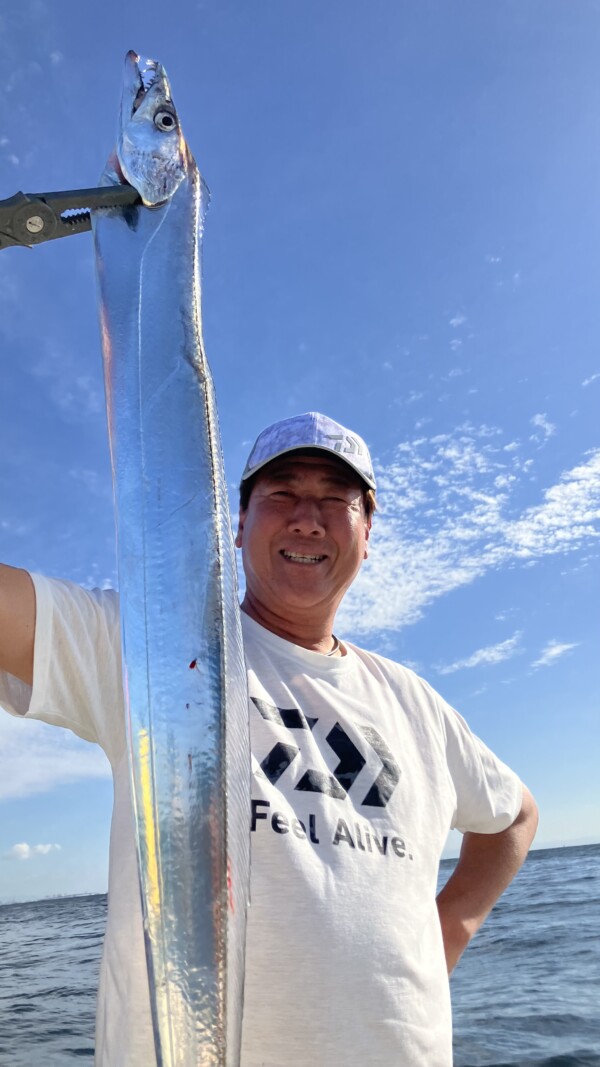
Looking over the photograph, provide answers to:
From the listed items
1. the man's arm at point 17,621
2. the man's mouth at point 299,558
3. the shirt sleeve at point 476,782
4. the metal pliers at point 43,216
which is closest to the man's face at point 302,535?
the man's mouth at point 299,558

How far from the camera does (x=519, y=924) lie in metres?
18.3

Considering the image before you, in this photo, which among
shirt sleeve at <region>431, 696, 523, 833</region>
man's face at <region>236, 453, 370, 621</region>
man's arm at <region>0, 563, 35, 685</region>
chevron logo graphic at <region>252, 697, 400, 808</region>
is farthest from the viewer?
shirt sleeve at <region>431, 696, 523, 833</region>

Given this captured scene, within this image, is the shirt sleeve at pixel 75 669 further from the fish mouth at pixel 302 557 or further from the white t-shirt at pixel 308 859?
the fish mouth at pixel 302 557

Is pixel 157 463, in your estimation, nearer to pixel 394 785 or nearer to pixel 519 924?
pixel 394 785

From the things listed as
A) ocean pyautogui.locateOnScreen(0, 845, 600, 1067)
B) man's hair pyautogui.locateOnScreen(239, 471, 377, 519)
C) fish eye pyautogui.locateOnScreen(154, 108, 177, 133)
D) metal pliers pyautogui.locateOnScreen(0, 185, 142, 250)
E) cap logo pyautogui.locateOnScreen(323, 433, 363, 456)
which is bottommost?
ocean pyautogui.locateOnScreen(0, 845, 600, 1067)

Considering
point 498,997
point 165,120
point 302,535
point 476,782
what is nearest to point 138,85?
point 165,120

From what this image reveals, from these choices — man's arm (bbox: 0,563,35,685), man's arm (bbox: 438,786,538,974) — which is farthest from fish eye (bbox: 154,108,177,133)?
man's arm (bbox: 438,786,538,974)

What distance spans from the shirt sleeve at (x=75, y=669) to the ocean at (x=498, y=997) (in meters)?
1.25

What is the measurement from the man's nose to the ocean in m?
1.62

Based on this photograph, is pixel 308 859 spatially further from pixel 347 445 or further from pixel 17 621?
pixel 347 445

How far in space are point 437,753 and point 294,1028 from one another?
3.60 ft

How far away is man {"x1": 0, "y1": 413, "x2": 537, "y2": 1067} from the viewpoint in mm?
1612

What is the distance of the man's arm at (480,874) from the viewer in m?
3.00

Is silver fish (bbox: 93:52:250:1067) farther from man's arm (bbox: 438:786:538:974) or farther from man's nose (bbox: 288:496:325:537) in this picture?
man's arm (bbox: 438:786:538:974)
